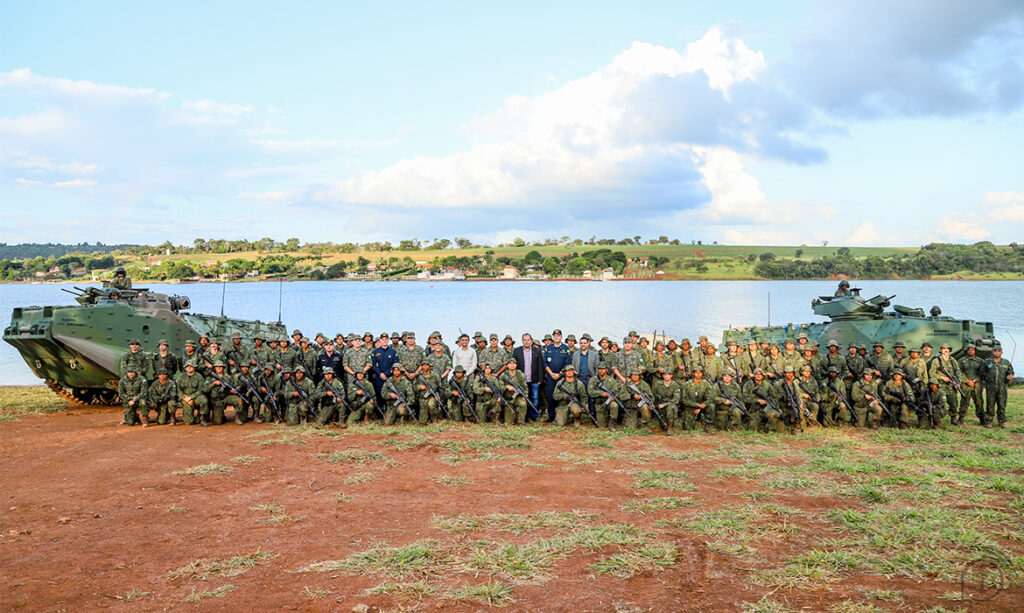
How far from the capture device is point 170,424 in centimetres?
1241

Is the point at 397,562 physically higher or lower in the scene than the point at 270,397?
lower

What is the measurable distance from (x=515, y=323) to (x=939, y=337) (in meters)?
29.0

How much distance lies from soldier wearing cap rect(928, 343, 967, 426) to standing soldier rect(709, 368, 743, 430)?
11.6ft

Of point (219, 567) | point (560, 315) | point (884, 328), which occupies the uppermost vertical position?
point (884, 328)

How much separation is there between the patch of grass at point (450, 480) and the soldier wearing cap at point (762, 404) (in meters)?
5.50

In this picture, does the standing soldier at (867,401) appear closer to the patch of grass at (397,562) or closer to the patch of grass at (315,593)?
the patch of grass at (397,562)

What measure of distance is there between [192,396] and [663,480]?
833cm

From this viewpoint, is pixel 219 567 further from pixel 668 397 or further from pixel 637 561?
pixel 668 397

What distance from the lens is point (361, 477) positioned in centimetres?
848

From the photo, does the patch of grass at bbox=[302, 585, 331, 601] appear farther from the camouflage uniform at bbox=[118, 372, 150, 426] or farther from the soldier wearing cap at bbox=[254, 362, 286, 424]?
the camouflage uniform at bbox=[118, 372, 150, 426]

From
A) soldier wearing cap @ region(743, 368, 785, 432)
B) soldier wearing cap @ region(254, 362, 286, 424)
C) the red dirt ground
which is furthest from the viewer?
soldier wearing cap @ region(254, 362, 286, 424)

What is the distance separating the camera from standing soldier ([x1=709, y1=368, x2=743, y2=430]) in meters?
11.5

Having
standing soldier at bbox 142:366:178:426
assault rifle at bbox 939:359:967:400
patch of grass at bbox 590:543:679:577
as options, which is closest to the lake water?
standing soldier at bbox 142:366:178:426

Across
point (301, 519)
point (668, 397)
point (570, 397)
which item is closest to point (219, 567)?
point (301, 519)
